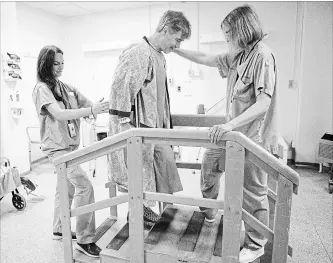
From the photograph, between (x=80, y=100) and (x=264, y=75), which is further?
(x=80, y=100)

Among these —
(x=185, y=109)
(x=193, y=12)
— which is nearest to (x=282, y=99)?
(x=185, y=109)

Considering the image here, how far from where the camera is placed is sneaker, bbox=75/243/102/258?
76.1 inches

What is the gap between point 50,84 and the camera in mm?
2316

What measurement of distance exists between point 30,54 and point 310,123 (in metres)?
5.00

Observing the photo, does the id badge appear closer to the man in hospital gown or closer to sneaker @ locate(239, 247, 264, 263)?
the man in hospital gown

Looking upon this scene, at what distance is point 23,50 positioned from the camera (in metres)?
4.95

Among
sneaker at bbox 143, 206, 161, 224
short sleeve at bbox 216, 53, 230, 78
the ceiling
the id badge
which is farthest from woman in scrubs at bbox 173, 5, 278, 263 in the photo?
the ceiling

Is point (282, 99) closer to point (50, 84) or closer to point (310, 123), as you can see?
point (310, 123)

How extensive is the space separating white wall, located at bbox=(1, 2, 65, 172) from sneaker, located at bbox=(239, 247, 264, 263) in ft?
12.4

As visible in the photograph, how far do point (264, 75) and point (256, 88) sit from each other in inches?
3.3

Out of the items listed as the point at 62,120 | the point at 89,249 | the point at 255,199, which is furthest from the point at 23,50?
the point at 255,199

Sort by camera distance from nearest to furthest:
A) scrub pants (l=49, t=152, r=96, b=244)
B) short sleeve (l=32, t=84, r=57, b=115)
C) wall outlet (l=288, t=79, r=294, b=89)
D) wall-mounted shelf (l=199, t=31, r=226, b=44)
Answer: scrub pants (l=49, t=152, r=96, b=244), short sleeve (l=32, t=84, r=57, b=115), wall outlet (l=288, t=79, r=294, b=89), wall-mounted shelf (l=199, t=31, r=226, b=44)

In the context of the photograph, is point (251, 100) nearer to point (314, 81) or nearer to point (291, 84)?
point (314, 81)

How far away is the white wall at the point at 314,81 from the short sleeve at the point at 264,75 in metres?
3.36
